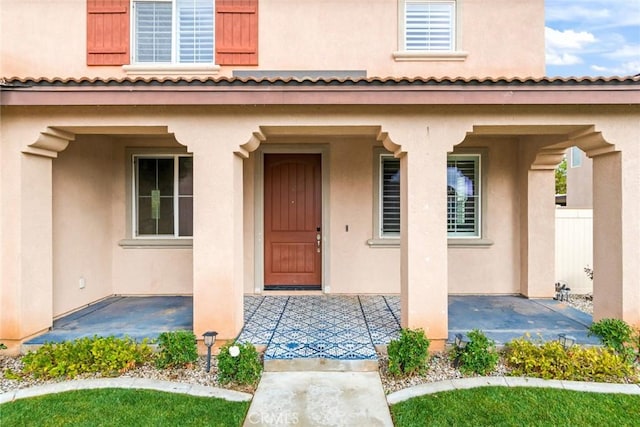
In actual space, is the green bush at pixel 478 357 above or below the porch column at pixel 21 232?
below

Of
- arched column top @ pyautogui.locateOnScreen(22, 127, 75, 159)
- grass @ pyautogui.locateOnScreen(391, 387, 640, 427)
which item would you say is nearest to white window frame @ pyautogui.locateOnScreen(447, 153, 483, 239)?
grass @ pyautogui.locateOnScreen(391, 387, 640, 427)

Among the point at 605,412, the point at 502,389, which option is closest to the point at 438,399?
the point at 502,389

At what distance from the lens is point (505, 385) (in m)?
3.84

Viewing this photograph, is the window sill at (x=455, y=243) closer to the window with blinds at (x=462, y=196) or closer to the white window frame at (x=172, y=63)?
the window with blinds at (x=462, y=196)

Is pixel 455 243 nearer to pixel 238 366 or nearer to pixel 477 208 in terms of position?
pixel 477 208

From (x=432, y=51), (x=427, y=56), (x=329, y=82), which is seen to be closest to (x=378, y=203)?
(x=427, y=56)

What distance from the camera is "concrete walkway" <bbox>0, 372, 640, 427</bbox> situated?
3.38 metres

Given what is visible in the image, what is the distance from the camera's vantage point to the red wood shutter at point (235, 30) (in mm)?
6492

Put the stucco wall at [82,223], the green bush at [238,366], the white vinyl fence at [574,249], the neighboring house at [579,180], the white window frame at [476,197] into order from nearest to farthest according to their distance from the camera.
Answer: the green bush at [238,366], the stucco wall at [82,223], the white window frame at [476,197], the white vinyl fence at [574,249], the neighboring house at [579,180]

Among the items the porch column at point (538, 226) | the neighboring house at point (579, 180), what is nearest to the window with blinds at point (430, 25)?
the porch column at point (538, 226)

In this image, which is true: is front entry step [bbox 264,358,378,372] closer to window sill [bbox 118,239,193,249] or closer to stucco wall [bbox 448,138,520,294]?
stucco wall [bbox 448,138,520,294]

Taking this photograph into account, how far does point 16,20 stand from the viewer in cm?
657

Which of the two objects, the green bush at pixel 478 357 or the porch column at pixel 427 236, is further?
the porch column at pixel 427 236

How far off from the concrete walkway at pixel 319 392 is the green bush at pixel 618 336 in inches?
19.8
